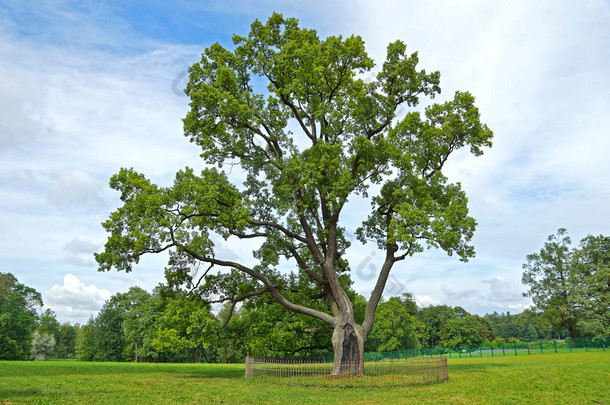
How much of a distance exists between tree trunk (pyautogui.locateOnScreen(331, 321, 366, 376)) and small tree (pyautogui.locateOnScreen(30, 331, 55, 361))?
68.8m

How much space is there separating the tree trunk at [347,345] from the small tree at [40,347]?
6883 cm

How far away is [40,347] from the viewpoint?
6975 centimetres

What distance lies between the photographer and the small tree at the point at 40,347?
2714 inches

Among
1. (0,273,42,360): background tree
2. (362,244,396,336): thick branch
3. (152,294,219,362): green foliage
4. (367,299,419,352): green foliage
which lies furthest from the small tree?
(362,244,396,336): thick branch

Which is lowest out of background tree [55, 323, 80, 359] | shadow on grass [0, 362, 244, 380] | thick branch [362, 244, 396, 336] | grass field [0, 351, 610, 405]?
background tree [55, 323, 80, 359]

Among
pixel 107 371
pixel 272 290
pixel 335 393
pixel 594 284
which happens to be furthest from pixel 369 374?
pixel 594 284

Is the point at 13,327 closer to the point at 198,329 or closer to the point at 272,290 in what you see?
the point at 198,329

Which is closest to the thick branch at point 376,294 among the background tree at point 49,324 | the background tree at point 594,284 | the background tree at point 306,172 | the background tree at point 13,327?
the background tree at point 306,172

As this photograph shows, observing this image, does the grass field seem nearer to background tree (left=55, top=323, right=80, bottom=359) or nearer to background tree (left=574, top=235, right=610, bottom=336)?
background tree (left=574, top=235, right=610, bottom=336)

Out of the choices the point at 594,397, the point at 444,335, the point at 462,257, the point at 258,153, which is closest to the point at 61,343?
the point at 444,335

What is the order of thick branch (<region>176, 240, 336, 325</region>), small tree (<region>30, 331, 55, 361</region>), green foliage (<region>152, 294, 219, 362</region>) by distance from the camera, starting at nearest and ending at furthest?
green foliage (<region>152, 294, 219, 362</region>) → thick branch (<region>176, 240, 336, 325</region>) → small tree (<region>30, 331, 55, 361</region>)

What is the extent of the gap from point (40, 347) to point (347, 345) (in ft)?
230

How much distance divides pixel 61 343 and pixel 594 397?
11418cm

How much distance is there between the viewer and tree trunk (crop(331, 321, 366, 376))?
854 inches
